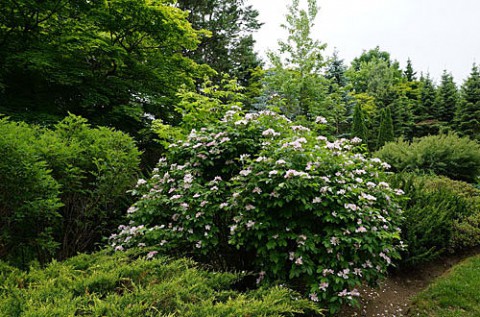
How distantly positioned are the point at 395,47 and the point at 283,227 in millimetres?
36702

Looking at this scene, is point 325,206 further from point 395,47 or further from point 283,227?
point 395,47

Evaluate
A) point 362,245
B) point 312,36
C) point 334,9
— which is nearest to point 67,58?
point 362,245

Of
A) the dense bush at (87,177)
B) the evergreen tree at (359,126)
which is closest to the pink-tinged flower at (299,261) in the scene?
the dense bush at (87,177)

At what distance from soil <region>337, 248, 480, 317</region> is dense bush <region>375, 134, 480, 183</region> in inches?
166

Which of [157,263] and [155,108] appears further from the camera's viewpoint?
[155,108]

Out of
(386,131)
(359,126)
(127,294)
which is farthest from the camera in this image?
(386,131)

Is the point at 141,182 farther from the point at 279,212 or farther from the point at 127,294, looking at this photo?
the point at 127,294

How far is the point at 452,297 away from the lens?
11.3ft

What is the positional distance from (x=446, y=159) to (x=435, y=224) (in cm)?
505

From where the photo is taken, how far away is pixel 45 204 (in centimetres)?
274

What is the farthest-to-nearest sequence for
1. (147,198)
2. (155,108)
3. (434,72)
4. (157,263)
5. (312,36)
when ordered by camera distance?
(434,72) < (312,36) < (155,108) < (147,198) < (157,263)

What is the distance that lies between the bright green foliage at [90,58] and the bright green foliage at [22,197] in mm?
2693

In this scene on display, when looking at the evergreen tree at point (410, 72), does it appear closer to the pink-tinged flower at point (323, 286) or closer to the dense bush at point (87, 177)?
the dense bush at point (87, 177)

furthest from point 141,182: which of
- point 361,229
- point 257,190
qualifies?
point 361,229
